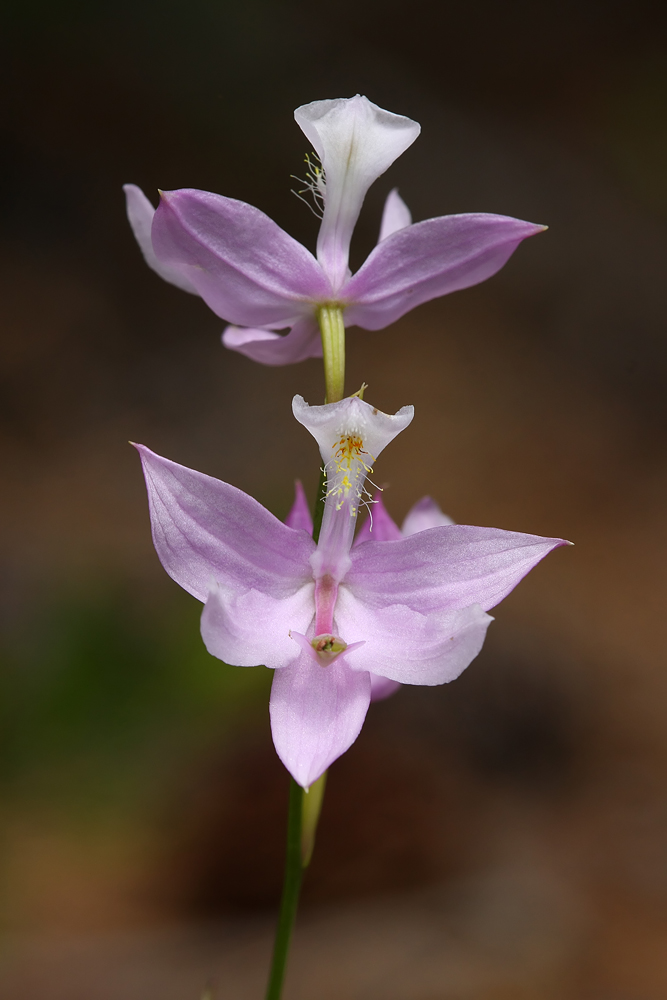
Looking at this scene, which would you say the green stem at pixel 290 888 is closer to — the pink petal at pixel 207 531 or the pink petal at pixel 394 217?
the pink petal at pixel 207 531

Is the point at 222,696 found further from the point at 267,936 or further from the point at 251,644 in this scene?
the point at 251,644

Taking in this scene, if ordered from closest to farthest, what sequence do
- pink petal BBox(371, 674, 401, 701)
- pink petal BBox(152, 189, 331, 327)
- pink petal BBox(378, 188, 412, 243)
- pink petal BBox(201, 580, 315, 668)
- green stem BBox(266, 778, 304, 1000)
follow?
pink petal BBox(201, 580, 315, 668)
pink petal BBox(152, 189, 331, 327)
green stem BBox(266, 778, 304, 1000)
pink petal BBox(371, 674, 401, 701)
pink petal BBox(378, 188, 412, 243)

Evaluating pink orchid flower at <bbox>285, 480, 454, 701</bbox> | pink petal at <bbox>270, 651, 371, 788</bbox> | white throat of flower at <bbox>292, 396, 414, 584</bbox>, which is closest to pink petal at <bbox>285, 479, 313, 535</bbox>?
pink orchid flower at <bbox>285, 480, 454, 701</bbox>

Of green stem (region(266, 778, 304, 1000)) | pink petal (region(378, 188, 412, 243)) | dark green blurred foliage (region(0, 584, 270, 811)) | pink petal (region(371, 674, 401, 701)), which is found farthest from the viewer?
dark green blurred foliage (region(0, 584, 270, 811))

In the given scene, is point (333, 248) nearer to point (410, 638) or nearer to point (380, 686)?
point (410, 638)

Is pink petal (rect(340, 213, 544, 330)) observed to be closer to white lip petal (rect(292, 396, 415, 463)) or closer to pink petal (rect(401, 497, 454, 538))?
white lip petal (rect(292, 396, 415, 463))

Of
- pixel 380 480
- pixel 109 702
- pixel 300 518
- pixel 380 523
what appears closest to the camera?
pixel 300 518

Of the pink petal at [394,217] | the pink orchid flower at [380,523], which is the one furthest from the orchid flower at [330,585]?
the pink petal at [394,217]

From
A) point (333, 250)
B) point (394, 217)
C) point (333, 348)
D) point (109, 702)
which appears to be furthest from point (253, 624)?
point (109, 702)
